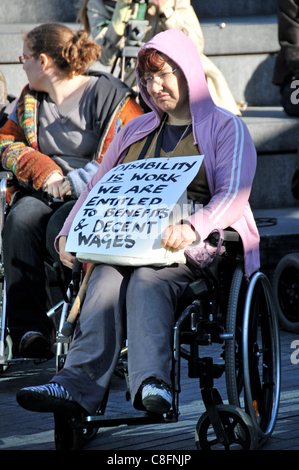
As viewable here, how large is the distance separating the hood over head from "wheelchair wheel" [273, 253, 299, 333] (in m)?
1.86

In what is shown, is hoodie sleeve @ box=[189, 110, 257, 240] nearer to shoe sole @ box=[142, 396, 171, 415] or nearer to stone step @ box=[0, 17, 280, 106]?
shoe sole @ box=[142, 396, 171, 415]

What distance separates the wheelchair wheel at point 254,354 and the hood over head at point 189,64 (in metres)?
0.68

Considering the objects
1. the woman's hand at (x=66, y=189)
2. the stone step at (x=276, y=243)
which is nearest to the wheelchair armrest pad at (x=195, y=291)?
the woman's hand at (x=66, y=189)

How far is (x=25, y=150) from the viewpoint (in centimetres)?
414

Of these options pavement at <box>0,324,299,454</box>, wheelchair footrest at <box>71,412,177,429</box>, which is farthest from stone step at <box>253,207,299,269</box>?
wheelchair footrest at <box>71,412,177,429</box>

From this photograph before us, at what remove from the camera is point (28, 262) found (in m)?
3.91

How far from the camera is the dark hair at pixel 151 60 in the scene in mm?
3049

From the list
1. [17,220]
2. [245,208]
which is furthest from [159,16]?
[245,208]

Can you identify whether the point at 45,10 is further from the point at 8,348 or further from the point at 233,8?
the point at 8,348

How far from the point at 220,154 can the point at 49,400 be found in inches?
45.1

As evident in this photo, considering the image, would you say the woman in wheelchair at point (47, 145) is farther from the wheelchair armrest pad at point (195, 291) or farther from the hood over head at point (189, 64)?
the wheelchair armrest pad at point (195, 291)

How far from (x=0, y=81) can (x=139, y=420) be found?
278cm

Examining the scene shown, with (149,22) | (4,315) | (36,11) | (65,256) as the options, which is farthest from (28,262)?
(36,11)

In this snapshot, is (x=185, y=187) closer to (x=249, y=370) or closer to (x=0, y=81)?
(x=249, y=370)
